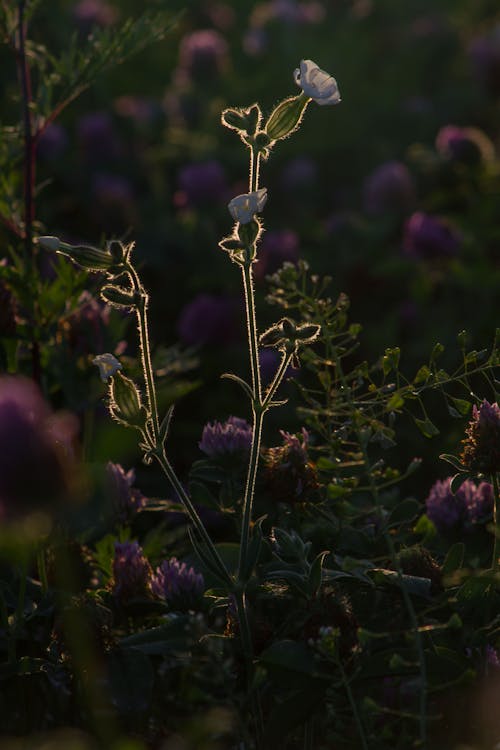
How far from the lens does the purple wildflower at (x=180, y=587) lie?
4.82 ft

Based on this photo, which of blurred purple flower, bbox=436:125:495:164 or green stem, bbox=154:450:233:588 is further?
blurred purple flower, bbox=436:125:495:164

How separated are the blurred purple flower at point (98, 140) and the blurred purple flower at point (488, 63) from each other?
1501mm

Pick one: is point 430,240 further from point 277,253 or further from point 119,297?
point 119,297

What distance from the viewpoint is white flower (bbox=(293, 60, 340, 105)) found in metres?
1.25

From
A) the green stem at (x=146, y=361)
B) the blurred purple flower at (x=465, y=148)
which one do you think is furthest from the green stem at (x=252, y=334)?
the blurred purple flower at (x=465, y=148)

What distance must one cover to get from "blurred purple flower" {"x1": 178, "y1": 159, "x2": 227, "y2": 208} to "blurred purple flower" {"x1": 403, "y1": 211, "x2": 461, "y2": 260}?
0.88m

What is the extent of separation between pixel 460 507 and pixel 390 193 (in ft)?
7.92

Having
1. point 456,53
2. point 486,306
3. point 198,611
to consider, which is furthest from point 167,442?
point 456,53

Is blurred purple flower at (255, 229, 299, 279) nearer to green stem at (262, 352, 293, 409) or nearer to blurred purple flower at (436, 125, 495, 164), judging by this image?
blurred purple flower at (436, 125, 495, 164)

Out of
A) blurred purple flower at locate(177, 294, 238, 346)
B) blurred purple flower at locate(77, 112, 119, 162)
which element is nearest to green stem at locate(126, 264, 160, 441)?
blurred purple flower at locate(177, 294, 238, 346)

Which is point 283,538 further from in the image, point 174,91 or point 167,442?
point 174,91

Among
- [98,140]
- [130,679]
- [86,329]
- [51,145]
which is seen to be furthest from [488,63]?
[130,679]

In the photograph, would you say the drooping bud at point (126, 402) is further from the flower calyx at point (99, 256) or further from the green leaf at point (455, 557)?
the green leaf at point (455, 557)

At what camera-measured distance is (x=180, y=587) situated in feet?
4.82
